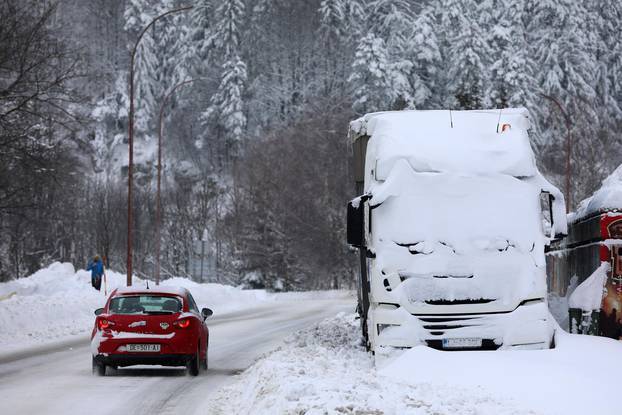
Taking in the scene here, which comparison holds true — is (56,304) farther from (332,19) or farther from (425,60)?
(332,19)

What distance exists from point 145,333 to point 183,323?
2.10 ft

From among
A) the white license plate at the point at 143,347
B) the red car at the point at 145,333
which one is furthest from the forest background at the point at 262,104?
the white license plate at the point at 143,347

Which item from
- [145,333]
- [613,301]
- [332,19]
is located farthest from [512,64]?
[613,301]

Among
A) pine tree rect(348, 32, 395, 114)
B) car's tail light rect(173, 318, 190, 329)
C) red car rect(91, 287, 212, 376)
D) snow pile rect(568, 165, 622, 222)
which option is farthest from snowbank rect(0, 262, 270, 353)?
pine tree rect(348, 32, 395, 114)

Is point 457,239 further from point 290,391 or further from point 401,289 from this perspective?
point 290,391

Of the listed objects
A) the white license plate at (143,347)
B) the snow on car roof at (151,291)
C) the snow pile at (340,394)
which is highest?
the snow on car roof at (151,291)

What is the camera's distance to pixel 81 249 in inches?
3593

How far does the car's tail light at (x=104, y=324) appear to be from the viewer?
59.0 feet

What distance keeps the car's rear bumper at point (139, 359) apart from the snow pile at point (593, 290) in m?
6.21

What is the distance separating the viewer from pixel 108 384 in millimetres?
→ 16406

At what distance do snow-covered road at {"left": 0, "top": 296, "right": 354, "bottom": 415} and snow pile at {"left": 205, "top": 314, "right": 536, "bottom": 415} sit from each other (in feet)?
1.99

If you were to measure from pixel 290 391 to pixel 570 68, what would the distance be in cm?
8489

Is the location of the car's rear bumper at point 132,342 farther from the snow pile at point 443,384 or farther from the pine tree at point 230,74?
the pine tree at point 230,74

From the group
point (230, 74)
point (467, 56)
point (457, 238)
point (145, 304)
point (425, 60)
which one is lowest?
point (145, 304)
